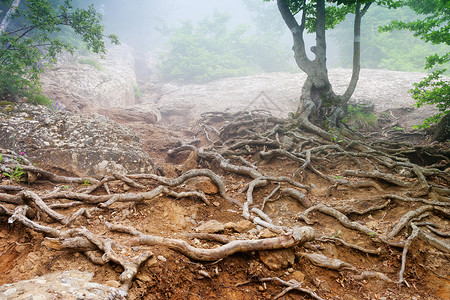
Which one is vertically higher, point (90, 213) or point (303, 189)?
point (90, 213)

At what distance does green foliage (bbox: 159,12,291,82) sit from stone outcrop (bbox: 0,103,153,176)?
18947 millimetres

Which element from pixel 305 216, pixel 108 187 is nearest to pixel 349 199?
pixel 305 216

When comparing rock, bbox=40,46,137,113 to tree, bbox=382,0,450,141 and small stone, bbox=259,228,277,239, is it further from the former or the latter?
tree, bbox=382,0,450,141

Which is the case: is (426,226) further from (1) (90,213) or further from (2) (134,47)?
(2) (134,47)

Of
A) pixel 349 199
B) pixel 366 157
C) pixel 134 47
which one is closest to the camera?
pixel 349 199

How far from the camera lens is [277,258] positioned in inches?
85.8

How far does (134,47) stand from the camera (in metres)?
37.9

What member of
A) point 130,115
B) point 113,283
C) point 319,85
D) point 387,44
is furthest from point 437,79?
point 387,44

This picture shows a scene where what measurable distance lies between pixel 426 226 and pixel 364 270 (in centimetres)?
123

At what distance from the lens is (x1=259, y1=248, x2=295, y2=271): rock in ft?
7.00

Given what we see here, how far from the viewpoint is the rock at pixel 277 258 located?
2135 millimetres

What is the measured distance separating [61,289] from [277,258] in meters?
1.75

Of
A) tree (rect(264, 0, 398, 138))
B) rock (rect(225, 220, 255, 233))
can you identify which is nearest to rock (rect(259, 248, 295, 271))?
rock (rect(225, 220, 255, 233))

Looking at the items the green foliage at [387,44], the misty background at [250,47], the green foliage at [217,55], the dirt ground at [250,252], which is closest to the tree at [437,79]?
the dirt ground at [250,252]
